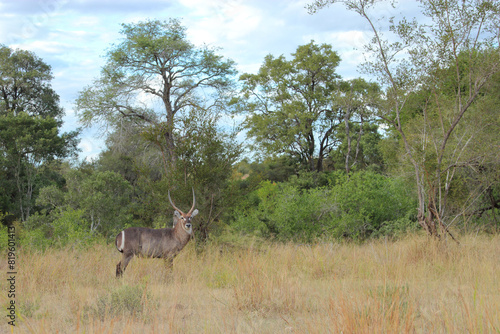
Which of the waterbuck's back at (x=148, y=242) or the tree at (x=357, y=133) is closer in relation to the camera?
the waterbuck's back at (x=148, y=242)

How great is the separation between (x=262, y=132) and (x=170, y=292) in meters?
27.9

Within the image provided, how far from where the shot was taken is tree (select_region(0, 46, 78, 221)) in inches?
1020

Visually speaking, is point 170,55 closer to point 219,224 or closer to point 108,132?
point 108,132

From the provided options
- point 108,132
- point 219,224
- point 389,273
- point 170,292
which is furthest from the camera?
point 108,132

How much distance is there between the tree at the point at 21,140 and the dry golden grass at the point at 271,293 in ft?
62.0

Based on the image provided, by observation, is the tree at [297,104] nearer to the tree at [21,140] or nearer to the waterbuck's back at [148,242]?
the tree at [21,140]

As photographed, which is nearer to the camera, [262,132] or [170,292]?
[170,292]

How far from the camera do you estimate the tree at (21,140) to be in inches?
1020

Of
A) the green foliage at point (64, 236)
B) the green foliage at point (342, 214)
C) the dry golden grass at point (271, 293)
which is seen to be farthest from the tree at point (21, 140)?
the dry golden grass at point (271, 293)

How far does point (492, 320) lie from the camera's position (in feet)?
14.5

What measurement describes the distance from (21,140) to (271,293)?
24.6 meters

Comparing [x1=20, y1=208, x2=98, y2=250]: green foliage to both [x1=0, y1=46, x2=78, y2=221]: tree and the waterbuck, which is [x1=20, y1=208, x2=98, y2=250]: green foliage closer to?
the waterbuck

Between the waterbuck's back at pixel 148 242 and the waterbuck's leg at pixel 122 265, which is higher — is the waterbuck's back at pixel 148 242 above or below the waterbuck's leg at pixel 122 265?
above

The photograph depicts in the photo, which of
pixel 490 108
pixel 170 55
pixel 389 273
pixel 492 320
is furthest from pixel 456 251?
pixel 170 55
